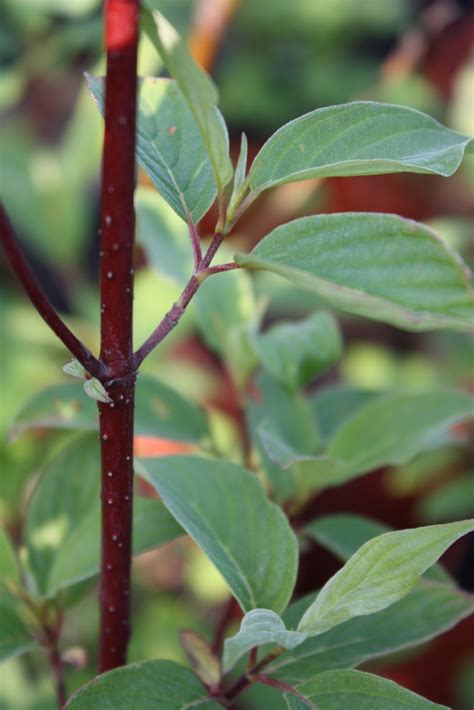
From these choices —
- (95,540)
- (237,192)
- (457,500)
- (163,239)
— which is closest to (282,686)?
(95,540)

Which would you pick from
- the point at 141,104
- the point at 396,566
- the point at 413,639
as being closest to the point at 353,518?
the point at 413,639

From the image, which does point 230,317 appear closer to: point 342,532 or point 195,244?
point 342,532

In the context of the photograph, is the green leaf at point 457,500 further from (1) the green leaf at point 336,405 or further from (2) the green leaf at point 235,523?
(2) the green leaf at point 235,523

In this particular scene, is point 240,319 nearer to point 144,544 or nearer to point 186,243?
point 186,243

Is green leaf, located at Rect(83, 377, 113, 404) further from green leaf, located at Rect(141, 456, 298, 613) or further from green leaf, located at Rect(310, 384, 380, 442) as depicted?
green leaf, located at Rect(310, 384, 380, 442)

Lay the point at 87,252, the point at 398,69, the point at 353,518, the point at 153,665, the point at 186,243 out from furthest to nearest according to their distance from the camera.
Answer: the point at 87,252 → the point at 398,69 → the point at 186,243 → the point at 353,518 → the point at 153,665

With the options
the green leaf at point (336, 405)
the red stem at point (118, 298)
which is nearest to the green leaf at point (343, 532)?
the green leaf at point (336, 405)
